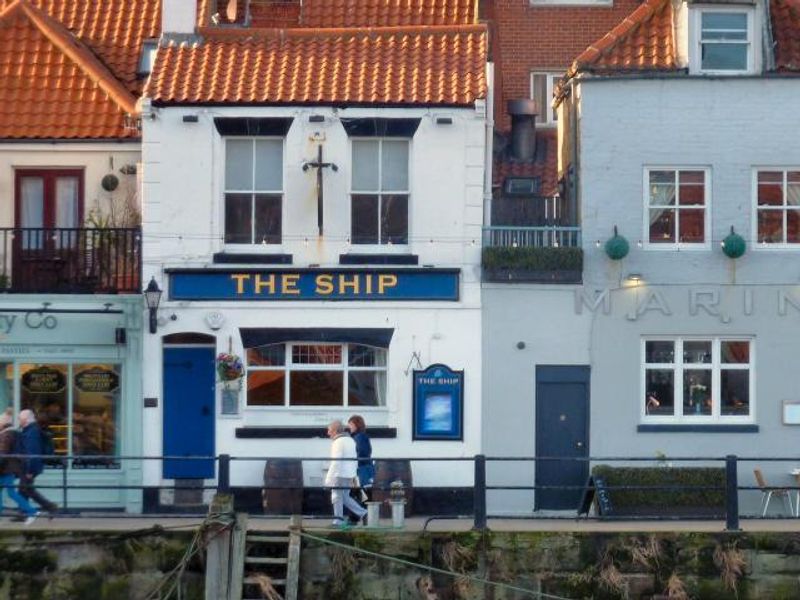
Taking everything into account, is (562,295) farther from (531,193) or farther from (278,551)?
(278,551)

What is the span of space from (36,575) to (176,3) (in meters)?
10.1

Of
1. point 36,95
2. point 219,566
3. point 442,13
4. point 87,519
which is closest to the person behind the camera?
point 219,566

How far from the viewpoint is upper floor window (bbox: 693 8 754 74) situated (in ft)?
92.6

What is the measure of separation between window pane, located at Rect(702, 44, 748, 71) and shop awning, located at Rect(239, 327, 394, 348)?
6.26 m

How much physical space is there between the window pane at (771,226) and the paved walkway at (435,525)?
5446mm

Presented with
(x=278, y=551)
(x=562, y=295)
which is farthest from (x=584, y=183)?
(x=278, y=551)

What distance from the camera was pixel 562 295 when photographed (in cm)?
2792

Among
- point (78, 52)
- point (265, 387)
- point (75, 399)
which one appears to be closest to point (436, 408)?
point (265, 387)

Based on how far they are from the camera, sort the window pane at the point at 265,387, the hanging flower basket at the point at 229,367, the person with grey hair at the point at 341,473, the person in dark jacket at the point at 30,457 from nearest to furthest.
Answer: the person with grey hair at the point at 341,473
the person in dark jacket at the point at 30,457
the hanging flower basket at the point at 229,367
the window pane at the point at 265,387

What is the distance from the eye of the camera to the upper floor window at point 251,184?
28.0 m

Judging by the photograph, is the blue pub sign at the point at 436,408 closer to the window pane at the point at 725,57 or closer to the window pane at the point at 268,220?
the window pane at the point at 268,220

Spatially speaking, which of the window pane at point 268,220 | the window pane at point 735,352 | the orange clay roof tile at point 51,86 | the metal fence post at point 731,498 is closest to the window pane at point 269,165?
the window pane at point 268,220

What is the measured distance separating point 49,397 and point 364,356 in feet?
15.6

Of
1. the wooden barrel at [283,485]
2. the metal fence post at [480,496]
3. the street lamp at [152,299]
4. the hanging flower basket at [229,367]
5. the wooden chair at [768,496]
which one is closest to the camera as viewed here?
the metal fence post at [480,496]
